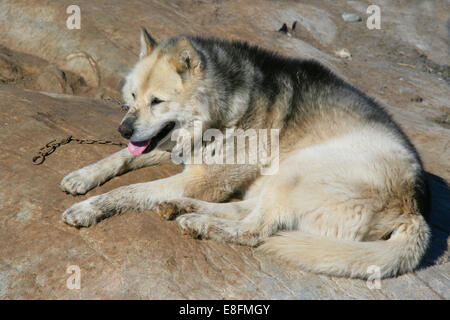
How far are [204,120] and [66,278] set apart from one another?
166cm

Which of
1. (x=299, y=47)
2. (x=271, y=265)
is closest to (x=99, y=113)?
(x=271, y=265)

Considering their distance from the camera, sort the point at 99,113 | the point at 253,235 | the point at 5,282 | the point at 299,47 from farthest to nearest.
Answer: the point at 299,47 → the point at 99,113 → the point at 253,235 → the point at 5,282

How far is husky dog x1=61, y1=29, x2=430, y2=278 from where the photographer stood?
2836mm

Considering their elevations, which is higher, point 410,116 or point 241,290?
point 410,116

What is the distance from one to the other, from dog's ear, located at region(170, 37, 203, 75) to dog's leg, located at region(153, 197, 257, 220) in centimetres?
113

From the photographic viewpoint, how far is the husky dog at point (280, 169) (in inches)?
112

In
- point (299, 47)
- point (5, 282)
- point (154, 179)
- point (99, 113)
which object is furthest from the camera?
point (299, 47)

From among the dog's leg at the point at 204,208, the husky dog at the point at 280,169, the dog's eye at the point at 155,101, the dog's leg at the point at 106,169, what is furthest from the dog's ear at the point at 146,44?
the dog's leg at the point at 204,208

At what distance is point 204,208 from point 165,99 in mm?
994

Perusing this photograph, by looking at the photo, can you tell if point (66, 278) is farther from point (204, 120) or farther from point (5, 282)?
point (204, 120)

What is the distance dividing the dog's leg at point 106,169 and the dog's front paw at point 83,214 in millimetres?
283

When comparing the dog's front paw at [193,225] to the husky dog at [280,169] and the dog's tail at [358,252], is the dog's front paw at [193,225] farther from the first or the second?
the dog's tail at [358,252]

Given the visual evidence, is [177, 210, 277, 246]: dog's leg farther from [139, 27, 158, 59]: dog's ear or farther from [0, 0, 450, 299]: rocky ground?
[139, 27, 158, 59]: dog's ear

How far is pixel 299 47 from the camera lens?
336 inches
